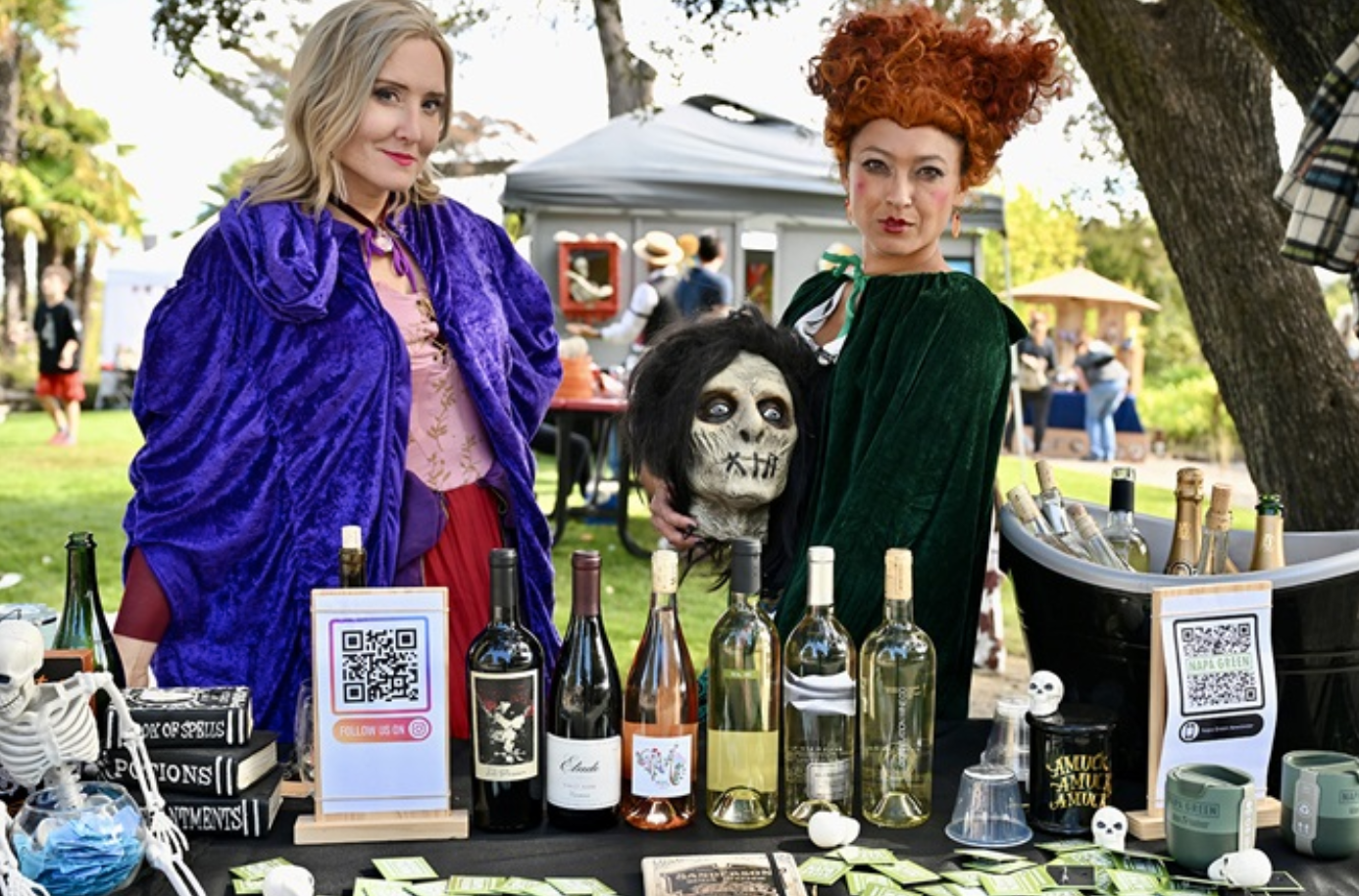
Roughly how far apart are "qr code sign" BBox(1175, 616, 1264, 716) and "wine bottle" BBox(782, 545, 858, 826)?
339 millimetres

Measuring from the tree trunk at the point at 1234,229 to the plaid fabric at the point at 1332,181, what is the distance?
3.46ft

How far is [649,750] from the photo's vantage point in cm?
136

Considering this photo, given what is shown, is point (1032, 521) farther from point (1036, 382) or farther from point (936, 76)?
point (1036, 382)

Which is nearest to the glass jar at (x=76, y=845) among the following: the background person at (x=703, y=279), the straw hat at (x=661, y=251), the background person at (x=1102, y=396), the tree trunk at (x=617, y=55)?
the tree trunk at (x=617, y=55)

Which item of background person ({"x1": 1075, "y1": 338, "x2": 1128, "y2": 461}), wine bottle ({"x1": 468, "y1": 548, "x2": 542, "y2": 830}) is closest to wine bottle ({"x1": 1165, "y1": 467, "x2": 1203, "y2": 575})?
wine bottle ({"x1": 468, "y1": 548, "x2": 542, "y2": 830})

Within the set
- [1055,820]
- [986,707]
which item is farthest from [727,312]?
[986,707]

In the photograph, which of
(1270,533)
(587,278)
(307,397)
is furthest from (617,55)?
(1270,533)

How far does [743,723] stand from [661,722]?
84 mm

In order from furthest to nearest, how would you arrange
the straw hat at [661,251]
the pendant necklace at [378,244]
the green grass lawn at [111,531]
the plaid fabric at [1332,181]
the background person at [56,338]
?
the background person at [56,338] < the straw hat at [661,251] < the green grass lawn at [111,531] < the pendant necklace at [378,244] < the plaid fabric at [1332,181]

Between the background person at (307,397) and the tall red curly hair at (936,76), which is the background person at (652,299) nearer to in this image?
the background person at (307,397)

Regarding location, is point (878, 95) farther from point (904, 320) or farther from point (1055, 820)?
point (1055, 820)

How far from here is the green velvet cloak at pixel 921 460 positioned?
1.64 meters

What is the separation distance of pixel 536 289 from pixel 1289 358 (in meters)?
1.59

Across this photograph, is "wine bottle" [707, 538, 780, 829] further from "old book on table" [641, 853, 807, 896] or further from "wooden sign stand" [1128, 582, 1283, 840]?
"wooden sign stand" [1128, 582, 1283, 840]
